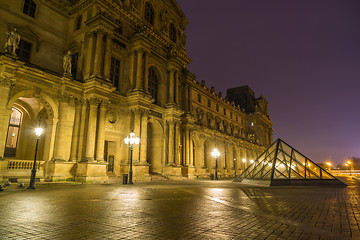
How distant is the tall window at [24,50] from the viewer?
73.8 feet

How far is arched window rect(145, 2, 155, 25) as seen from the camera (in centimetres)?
3333

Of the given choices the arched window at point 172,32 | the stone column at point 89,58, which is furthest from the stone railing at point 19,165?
the arched window at point 172,32

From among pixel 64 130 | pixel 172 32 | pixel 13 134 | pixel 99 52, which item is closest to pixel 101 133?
pixel 64 130

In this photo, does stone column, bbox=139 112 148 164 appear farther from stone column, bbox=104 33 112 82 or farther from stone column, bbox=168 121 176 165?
stone column, bbox=104 33 112 82

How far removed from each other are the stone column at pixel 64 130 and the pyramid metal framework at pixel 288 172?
56.6ft

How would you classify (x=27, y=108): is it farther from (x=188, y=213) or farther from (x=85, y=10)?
(x=188, y=213)

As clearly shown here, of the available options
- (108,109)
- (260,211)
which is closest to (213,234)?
(260,211)

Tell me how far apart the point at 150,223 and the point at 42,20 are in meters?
26.6

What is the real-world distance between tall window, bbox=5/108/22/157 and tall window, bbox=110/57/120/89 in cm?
1010

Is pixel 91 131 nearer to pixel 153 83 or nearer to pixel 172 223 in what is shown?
pixel 153 83

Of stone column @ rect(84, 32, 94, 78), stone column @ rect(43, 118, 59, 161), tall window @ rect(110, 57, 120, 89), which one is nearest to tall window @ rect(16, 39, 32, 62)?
stone column @ rect(84, 32, 94, 78)

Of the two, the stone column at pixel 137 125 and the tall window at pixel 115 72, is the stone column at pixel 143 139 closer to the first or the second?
the stone column at pixel 137 125

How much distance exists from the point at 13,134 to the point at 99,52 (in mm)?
12073

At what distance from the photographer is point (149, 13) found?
111 feet
